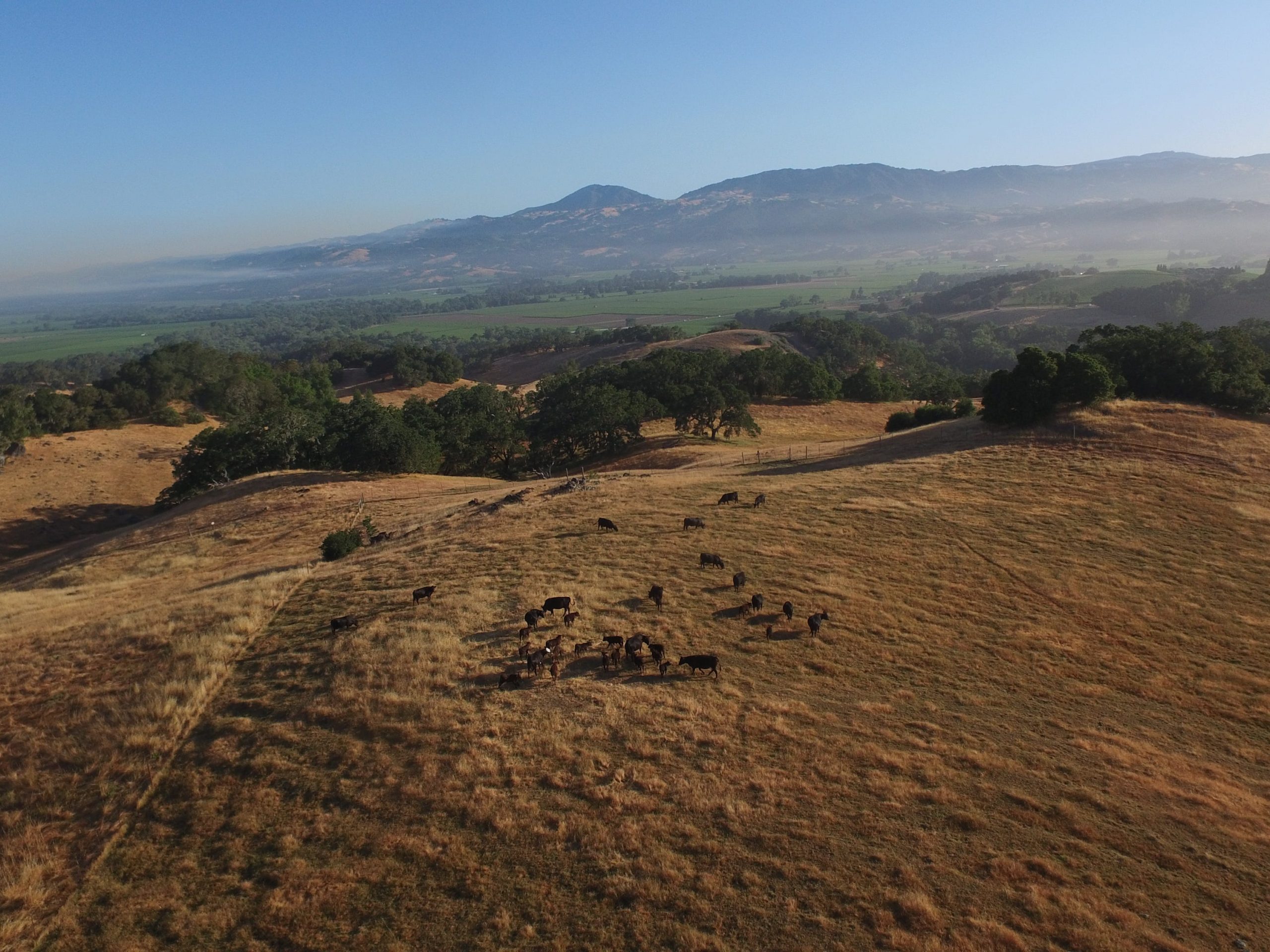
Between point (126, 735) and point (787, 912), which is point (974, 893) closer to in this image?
point (787, 912)

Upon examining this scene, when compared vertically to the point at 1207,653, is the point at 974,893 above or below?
above

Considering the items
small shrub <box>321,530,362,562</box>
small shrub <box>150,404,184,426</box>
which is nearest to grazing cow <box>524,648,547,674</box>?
small shrub <box>321,530,362,562</box>

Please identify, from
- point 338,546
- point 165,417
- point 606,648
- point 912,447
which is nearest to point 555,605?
point 606,648

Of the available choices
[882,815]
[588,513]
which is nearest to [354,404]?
[588,513]

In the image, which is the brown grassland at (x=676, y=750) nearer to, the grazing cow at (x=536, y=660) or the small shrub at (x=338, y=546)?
the grazing cow at (x=536, y=660)

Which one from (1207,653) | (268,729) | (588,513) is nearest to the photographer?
(268,729)

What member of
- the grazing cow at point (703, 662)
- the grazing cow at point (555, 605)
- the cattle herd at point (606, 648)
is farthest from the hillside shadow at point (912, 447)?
the grazing cow at point (703, 662)

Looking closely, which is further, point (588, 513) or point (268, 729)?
point (588, 513)
